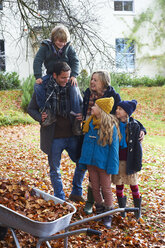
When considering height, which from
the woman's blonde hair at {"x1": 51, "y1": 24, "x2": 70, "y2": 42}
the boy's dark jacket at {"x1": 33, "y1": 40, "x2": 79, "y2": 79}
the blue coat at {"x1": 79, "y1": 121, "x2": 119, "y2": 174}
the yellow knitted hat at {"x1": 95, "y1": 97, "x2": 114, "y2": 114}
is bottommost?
the blue coat at {"x1": 79, "y1": 121, "x2": 119, "y2": 174}

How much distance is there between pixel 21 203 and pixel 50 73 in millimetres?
1851

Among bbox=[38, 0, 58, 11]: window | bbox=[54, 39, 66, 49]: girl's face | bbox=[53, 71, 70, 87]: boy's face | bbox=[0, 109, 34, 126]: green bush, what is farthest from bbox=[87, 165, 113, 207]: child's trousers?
bbox=[0, 109, 34, 126]: green bush

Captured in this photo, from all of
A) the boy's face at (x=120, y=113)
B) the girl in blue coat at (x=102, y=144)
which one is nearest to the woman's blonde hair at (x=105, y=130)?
the girl in blue coat at (x=102, y=144)

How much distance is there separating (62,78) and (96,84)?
46 centimetres

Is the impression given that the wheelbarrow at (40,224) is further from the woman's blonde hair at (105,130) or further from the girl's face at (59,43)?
the girl's face at (59,43)

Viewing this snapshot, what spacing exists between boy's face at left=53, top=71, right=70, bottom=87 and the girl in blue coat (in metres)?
0.53

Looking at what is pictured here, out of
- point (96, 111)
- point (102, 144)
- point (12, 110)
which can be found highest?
point (96, 111)

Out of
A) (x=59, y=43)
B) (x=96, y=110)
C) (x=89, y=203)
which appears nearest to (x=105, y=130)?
(x=96, y=110)

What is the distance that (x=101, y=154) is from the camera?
388 centimetres

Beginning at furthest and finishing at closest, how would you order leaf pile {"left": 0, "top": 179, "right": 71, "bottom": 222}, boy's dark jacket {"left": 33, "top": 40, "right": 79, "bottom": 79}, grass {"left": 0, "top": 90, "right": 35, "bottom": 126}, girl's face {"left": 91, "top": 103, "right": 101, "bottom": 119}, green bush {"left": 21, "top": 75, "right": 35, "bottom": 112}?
1. green bush {"left": 21, "top": 75, "right": 35, "bottom": 112}
2. grass {"left": 0, "top": 90, "right": 35, "bottom": 126}
3. boy's dark jacket {"left": 33, "top": 40, "right": 79, "bottom": 79}
4. girl's face {"left": 91, "top": 103, "right": 101, "bottom": 119}
5. leaf pile {"left": 0, "top": 179, "right": 71, "bottom": 222}

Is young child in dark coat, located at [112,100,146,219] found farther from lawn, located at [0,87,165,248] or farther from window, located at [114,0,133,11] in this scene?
window, located at [114,0,133,11]

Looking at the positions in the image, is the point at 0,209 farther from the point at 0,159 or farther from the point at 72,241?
the point at 0,159

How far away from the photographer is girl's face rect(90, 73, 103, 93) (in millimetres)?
3988

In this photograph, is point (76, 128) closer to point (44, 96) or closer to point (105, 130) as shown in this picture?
point (105, 130)
